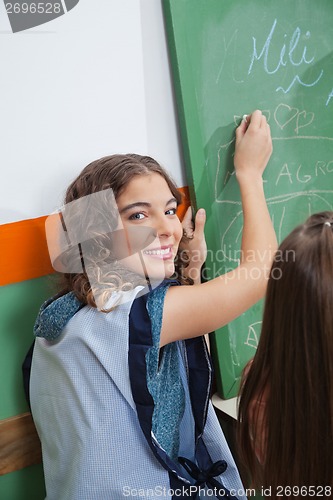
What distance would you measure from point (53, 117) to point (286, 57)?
0.62m

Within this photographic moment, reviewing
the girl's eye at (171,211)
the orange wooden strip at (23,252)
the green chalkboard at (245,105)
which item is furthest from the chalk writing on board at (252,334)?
the orange wooden strip at (23,252)

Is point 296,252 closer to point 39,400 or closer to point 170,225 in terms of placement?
point 170,225

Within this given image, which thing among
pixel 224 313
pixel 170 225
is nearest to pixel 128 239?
pixel 170 225

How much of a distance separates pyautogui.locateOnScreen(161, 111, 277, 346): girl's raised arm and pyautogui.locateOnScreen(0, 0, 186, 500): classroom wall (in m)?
0.22

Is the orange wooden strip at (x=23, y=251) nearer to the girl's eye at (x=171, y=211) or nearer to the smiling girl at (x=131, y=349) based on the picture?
the smiling girl at (x=131, y=349)

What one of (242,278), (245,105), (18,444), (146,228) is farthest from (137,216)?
(18,444)

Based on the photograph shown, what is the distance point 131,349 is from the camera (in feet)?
3.57

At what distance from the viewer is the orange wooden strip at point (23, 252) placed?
121 centimetres

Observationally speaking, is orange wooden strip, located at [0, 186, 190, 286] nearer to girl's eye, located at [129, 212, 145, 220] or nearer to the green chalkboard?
girl's eye, located at [129, 212, 145, 220]

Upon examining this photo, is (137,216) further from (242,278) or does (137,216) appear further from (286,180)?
(286,180)

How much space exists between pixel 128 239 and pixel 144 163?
16 centimetres

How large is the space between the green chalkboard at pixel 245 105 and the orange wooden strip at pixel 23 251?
0.37 m

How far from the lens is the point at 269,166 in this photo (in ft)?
4.91

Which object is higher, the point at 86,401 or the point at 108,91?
the point at 108,91
